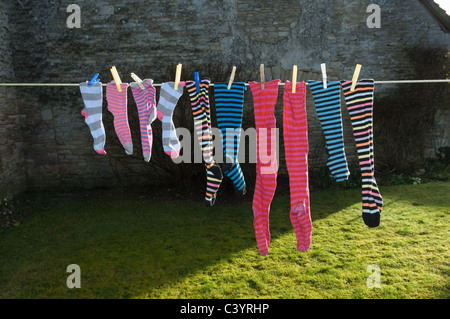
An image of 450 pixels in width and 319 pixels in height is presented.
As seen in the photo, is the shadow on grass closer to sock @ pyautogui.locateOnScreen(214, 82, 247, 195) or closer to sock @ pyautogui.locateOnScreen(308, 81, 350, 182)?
sock @ pyautogui.locateOnScreen(214, 82, 247, 195)

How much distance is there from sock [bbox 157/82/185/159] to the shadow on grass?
5.17ft

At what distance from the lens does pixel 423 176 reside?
25.0 ft

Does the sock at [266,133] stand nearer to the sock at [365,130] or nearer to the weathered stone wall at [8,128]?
the sock at [365,130]

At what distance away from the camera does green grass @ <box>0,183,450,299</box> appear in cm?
392

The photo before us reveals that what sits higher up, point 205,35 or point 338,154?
point 205,35

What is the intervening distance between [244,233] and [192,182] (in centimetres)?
210

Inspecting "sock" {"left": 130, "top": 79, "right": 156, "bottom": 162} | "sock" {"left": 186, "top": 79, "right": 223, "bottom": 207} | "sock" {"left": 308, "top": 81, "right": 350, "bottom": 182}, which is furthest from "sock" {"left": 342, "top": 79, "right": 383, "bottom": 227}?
"sock" {"left": 130, "top": 79, "right": 156, "bottom": 162}

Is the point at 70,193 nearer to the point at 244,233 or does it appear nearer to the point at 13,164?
the point at 13,164

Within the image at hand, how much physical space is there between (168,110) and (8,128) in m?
5.09

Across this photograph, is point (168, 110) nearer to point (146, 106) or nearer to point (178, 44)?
point (146, 106)

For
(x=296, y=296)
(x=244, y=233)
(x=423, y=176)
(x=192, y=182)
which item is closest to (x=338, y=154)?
(x=296, y=296)

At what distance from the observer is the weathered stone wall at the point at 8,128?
6832 millimetres

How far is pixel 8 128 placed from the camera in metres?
7.06

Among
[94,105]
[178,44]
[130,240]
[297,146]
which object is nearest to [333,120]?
[297,146]
